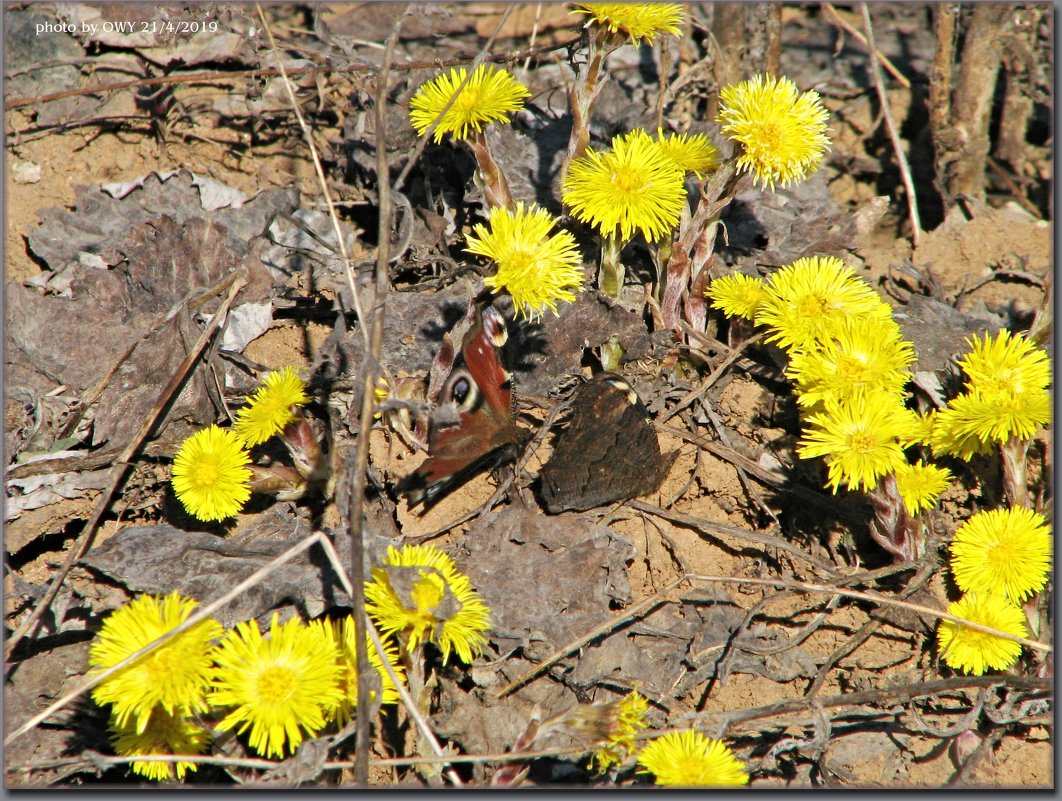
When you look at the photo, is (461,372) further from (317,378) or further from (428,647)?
(428,647)

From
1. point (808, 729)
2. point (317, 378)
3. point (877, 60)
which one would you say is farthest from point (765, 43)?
point (808, 729)

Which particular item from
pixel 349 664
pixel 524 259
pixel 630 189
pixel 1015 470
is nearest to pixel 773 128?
pixel 630 189

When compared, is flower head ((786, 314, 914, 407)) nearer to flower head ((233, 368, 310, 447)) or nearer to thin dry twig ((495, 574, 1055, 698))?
thin dry twig ((495, 574, 1055, 698))

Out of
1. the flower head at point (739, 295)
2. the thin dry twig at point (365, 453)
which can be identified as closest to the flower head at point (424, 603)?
the thin dry twig at point (365, 453)

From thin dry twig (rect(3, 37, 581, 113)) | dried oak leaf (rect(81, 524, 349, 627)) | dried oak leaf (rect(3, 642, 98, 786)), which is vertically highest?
thin dry twig (rect(3, 37, 581, 113))

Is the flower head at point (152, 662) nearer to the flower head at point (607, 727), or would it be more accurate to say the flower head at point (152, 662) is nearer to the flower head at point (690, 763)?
the flower head at point (607, 727)

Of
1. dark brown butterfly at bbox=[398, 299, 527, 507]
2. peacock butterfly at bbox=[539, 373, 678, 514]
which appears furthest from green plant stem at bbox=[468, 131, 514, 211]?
peacock butterfly at bbox=[539, 373, 678, 514]
